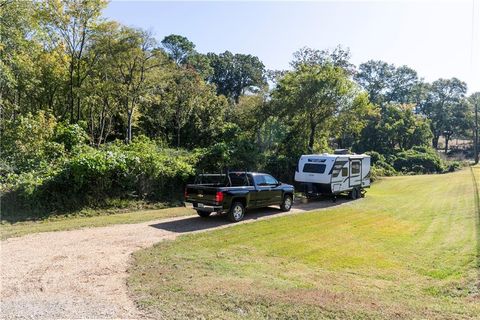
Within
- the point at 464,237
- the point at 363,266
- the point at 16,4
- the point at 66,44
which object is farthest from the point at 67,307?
the point at 66,44

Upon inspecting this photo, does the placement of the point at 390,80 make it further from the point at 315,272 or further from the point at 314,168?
the point at 315,272

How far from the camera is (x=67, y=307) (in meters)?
4.95

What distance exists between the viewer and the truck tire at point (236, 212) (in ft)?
38.5

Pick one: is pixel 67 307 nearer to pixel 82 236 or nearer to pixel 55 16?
pixel 82 236

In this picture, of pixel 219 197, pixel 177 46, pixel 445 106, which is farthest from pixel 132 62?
pixel 445 106

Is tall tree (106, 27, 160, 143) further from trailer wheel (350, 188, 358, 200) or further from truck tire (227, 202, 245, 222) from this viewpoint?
trailer wheel (350, 188, 358, 200)

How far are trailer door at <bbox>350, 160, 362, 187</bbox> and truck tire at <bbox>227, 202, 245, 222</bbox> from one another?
8.92m

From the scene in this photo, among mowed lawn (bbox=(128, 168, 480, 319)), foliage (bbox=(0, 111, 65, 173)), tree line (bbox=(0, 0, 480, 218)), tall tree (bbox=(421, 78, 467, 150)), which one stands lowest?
mowed lawn (bbox=(128, 168, 480, 319))

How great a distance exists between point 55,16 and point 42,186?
11.1 m

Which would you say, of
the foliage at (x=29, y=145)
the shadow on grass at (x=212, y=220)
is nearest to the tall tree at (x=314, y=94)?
the shadow on grass at (x=212, y=220)

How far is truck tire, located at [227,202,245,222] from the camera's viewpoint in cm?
1174

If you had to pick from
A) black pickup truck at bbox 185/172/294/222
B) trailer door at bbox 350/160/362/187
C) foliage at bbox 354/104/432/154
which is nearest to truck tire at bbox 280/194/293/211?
black pickup truck at bbox 185/172/294/222

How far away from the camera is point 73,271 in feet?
21.3

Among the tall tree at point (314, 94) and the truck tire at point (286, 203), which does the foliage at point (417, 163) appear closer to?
the tall tree at point (314, 94)
